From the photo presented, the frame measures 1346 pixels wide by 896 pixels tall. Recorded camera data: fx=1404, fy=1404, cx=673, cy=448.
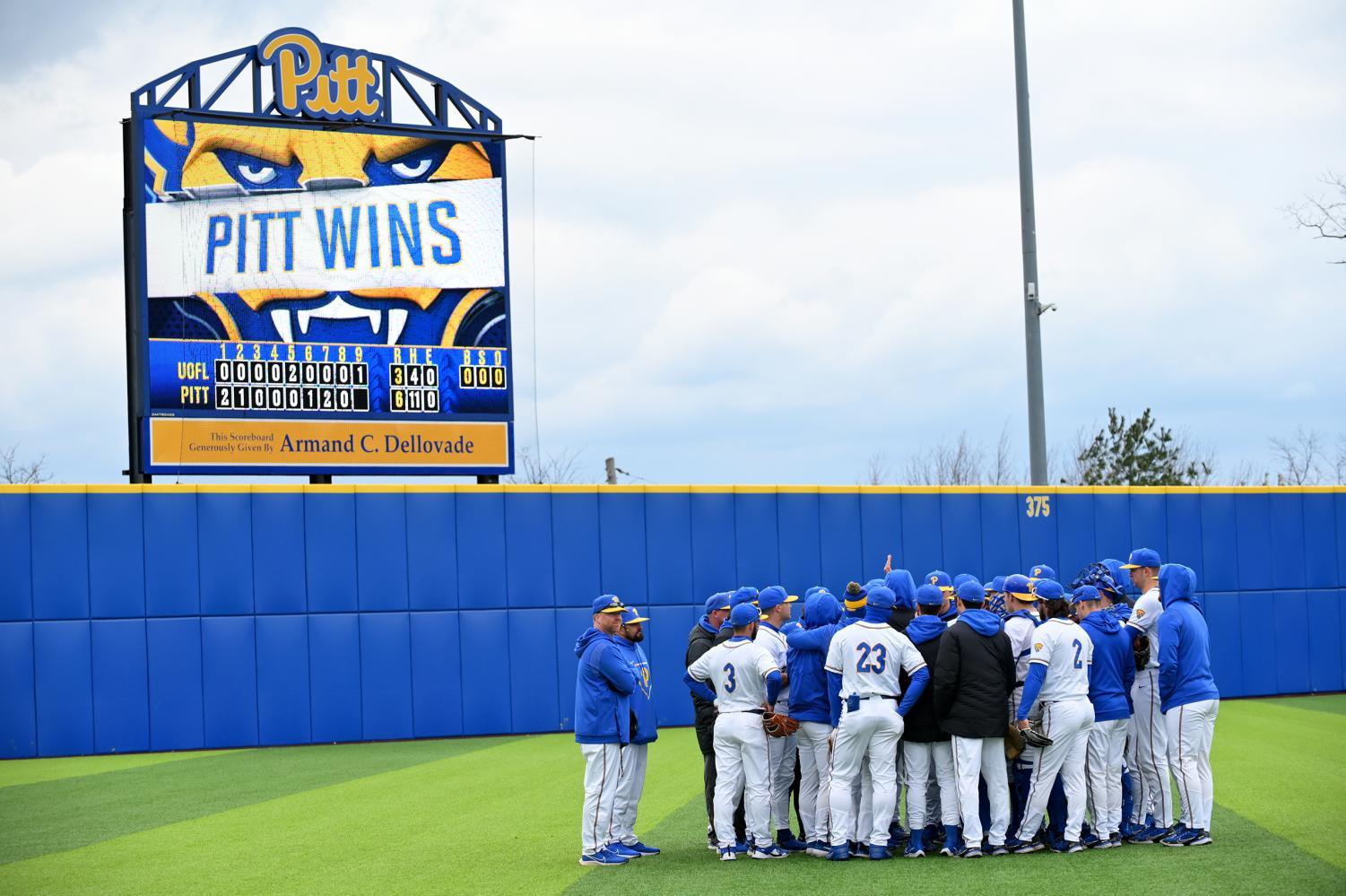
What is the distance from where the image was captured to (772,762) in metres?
10.6

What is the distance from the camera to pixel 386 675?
64.5 ft

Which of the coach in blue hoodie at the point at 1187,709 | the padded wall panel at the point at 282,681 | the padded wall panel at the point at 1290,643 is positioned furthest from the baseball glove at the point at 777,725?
the padded wall panel at the point at 1290,643

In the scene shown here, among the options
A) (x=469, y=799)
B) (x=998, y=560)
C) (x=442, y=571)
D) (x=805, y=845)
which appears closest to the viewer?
(x=805, y=845)

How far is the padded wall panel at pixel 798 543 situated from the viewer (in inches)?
826

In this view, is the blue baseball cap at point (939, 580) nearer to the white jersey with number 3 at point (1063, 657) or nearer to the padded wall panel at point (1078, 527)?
the white jersey with number 3 at point (1063, 657)

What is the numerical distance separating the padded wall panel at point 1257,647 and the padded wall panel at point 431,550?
12289mm

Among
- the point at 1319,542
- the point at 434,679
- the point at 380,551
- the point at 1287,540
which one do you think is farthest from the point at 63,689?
the point at 1319,542

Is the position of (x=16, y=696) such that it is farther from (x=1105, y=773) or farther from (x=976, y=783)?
(x=1105, y=773)

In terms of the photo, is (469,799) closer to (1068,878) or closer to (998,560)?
(1068,878)

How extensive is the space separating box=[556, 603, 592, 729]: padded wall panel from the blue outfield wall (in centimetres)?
3

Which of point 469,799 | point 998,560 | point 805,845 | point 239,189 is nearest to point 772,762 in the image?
point 805,845

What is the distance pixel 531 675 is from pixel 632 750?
31.9 feet

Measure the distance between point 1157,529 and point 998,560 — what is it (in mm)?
2699

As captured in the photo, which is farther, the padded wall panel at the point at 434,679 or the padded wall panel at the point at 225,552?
the padded wall panel at the point at 434,679
